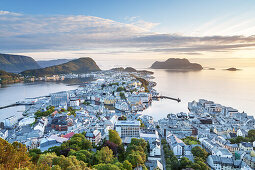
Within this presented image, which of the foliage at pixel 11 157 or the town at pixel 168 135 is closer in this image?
the foliage at pixel 11 157

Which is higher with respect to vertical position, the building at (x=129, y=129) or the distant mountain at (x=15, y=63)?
the distant mountain at (x=15, y=63)

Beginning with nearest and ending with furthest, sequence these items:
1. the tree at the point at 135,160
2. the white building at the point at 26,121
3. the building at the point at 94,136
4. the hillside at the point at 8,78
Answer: the tree at the point at 135,160 → the building at the point at 94,136 → the white building at the point at 26,121 → the hillside at the point at 8,78

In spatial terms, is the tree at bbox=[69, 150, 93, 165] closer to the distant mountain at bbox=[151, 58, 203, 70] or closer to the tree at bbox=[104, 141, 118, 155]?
the tree at bbox=[104, 141, 118, 155]

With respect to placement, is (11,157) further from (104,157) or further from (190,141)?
(190,141)

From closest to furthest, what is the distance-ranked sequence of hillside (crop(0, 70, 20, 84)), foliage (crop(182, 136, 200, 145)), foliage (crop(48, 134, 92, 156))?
foliage (crop(48, 134, 92, 156)), foliage (crop(182, 136, 200, 145)), hillside (crop(0, 70, 20, 84))

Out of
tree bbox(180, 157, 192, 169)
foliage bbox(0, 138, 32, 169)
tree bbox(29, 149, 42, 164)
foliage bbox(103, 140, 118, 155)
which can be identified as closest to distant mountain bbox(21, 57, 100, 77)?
tree bbox(29, 149, 42, 164)

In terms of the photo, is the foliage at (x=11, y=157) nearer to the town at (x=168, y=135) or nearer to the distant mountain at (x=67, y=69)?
the town at (x=168, y=135)


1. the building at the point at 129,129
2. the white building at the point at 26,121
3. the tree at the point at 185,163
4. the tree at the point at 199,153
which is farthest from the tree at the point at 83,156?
the white building at the point at 26,121

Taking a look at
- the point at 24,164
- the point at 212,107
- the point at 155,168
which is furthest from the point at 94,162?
the point at 212,107

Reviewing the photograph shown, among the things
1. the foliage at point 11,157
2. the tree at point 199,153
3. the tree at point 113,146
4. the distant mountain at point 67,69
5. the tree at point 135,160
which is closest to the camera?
the foliage at point 11,157
